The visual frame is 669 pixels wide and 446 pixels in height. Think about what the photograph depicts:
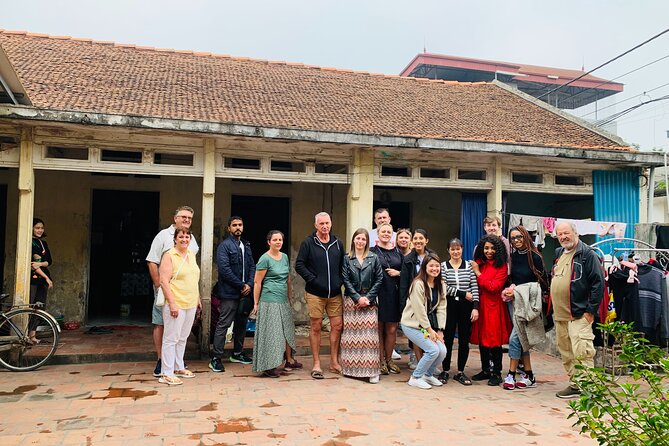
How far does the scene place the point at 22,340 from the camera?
6191 millimetres

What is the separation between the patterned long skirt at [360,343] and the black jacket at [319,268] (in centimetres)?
26

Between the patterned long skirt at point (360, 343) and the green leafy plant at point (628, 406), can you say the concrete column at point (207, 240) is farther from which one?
the green leafy plant at point (628, 406)

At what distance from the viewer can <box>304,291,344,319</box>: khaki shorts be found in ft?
19.7

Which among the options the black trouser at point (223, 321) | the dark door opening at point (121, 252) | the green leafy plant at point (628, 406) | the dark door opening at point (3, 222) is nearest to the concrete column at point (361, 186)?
the black trouser at point (223, 321)

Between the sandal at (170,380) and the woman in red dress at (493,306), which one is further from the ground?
the woman in red dress at (493,306)

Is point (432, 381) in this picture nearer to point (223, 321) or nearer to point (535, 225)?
point (223, 321)

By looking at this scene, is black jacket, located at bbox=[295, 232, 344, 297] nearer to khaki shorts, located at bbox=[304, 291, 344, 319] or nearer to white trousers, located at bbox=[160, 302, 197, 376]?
khaki shorts, located at bbox=[304, 291, 344, 319]

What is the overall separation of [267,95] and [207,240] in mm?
3418

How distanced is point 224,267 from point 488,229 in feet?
10.6

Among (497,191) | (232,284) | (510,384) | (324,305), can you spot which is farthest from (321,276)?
(497,191)

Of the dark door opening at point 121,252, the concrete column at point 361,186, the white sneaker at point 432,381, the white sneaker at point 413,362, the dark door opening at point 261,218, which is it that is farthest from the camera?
the dark door opening at point 261,218

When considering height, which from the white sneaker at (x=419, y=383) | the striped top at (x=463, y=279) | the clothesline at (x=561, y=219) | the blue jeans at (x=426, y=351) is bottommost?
the white sneaker at (x=419, y=383)

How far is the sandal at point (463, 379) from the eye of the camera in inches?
229

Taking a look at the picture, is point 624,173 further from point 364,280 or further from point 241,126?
point 241,126
